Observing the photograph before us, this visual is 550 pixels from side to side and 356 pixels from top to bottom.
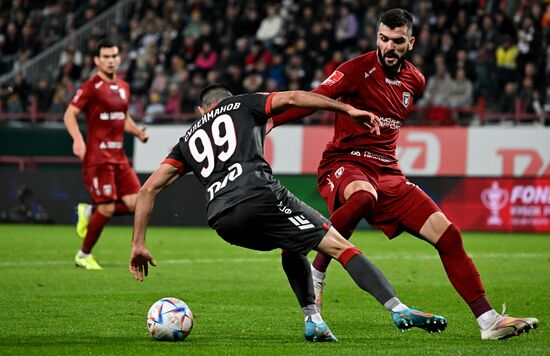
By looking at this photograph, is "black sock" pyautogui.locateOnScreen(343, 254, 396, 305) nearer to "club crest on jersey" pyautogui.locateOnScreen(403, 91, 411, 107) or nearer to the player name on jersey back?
the player name on jersey back

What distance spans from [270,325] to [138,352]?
5.41ft

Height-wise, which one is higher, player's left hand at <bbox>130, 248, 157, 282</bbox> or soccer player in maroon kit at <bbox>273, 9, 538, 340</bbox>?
soccer player in maroon kit at <bbox>273, 9, 538, 340</bbox>

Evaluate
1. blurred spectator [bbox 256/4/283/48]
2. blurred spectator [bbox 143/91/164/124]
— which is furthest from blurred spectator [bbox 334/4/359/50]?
blurred spectator [bbox 143/91/164/124]

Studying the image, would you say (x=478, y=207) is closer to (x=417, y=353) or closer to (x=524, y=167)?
(x=524, y=167)

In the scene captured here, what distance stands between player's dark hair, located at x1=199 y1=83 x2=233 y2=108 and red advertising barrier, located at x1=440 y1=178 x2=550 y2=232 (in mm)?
13114

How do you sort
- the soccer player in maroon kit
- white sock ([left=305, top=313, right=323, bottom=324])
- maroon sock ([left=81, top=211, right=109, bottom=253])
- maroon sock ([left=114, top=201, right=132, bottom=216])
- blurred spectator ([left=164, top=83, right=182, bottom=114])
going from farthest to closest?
blurred spectator ([left=164, top=83, right=182, bottom=114]), maroon sock ([left=114, top=201, right=132, bottom=216]), maroon sock ([left=81, top=211, right=109, bottom=253]), the soccer player in maroon kit, white sock ([left=305, top=313, right=323, bottom=324])

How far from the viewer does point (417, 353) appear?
662 centimetres

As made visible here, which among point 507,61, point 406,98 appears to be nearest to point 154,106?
point 507,61

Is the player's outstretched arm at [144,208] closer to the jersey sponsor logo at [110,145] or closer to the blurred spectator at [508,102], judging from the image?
the jersey sponsor logo at [110,145]

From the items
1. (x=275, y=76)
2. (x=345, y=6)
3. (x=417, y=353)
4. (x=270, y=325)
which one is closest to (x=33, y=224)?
(x=275, y=76)

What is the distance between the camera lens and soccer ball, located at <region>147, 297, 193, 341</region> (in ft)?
23.8

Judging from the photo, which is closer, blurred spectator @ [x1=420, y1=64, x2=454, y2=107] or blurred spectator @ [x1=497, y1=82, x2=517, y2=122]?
blurred spectator @ [x1=497, y1=82, x2=517, y2=122]

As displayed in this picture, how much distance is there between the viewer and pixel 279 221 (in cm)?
691

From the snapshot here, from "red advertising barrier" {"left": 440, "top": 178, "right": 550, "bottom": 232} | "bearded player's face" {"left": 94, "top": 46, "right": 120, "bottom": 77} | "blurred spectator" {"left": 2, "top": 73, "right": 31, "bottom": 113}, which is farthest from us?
"blurred spectator" {"left": 2, "top": 73, "right": 31, "bottom": 113}
